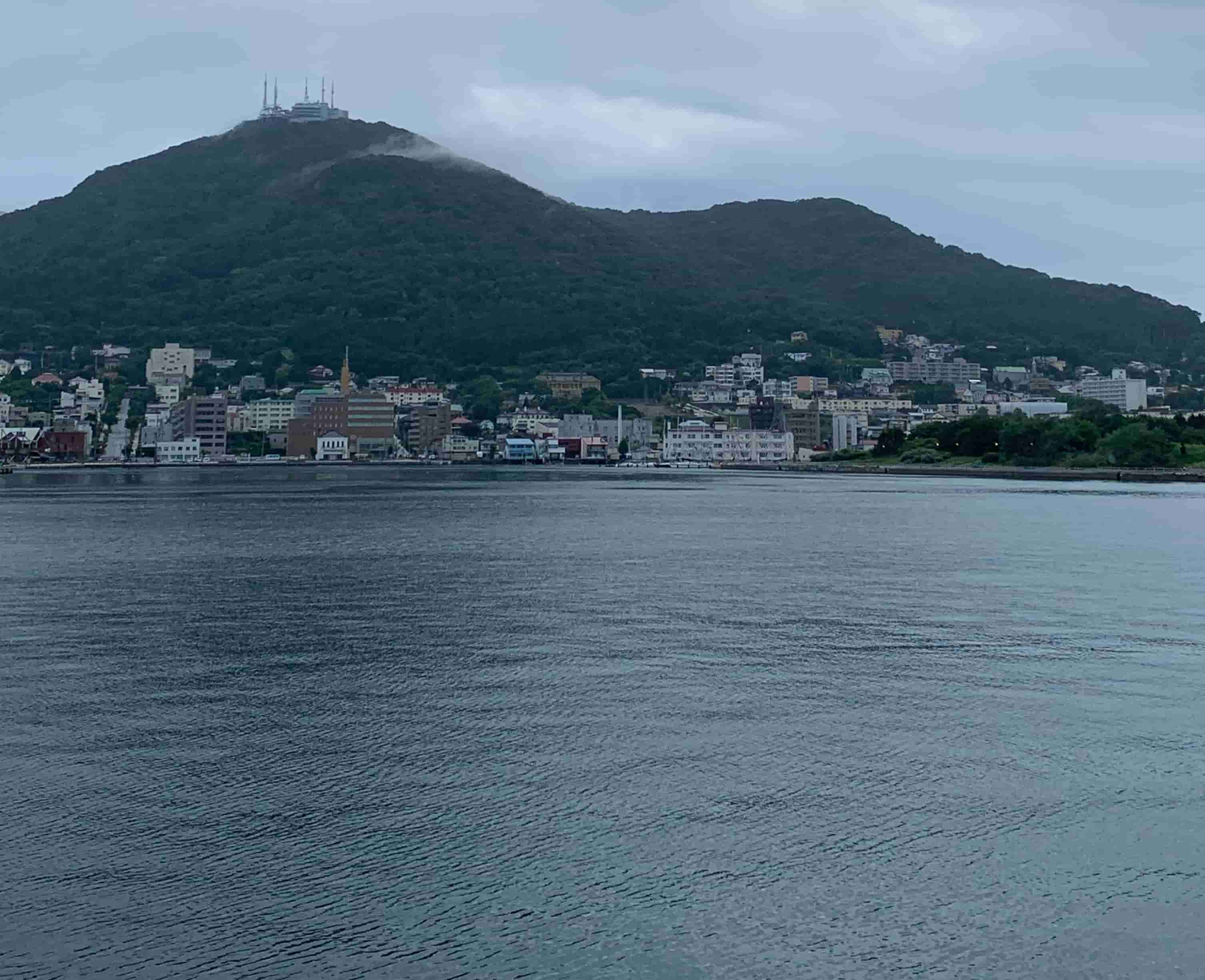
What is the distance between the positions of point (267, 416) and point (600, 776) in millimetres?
129860

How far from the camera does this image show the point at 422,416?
13350 centimetres

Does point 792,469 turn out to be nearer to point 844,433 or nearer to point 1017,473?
point 844,433

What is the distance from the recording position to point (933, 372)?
18338 centimetres

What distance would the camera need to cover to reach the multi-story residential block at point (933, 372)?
7219 inches

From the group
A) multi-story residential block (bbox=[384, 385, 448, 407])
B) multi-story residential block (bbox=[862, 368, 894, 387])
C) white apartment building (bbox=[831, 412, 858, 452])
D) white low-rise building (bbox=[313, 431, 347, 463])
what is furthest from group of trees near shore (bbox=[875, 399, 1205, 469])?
multi-story residential block (bbox=[862, 368, 894, 387])

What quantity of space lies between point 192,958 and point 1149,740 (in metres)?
8.36

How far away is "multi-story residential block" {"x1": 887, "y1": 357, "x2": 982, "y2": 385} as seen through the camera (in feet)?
602

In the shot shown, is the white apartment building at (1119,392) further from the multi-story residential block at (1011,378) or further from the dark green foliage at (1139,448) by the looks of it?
the dark green foliage at (1139,448)

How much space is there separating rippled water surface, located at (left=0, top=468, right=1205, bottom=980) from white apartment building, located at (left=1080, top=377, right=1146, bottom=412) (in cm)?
14231

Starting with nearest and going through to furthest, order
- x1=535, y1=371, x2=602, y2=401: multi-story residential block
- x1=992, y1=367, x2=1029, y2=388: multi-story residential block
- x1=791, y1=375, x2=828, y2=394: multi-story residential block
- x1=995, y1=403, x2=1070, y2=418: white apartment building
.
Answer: x1=995, y1=403, x2=1070, y2=418: white apartment building → x1=535, y1=371, x2=602, y2=401: multi-story residential block → x1=791, y1=375, x2=828, y2=394: multi-story residential block → x1=992, y1=367, x2=1029, y2=388: multi-story residential block

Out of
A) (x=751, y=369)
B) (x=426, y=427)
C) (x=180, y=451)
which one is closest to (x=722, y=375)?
(x=751, y=369)

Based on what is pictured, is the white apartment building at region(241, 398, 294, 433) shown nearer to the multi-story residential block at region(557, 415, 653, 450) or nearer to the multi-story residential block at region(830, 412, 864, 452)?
the multi-story residential block at region(557, 415, 653, 450)

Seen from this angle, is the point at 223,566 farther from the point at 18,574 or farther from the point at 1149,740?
the point at 1149,740

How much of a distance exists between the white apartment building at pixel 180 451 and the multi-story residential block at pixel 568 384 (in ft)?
150
